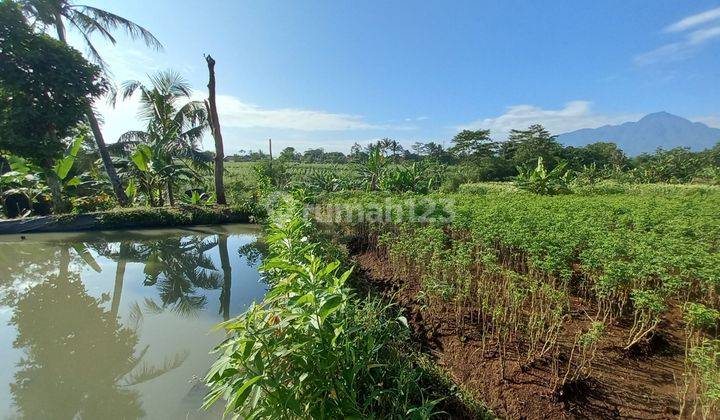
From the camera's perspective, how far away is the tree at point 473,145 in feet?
120

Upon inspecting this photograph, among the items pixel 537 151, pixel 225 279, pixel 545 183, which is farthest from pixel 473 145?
pixel 225 279

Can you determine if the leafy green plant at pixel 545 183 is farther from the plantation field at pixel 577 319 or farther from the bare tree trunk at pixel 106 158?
the bare tree trunk at pixel 106 158

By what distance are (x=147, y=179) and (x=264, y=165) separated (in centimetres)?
561

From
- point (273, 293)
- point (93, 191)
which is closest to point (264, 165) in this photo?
point (93, 191)

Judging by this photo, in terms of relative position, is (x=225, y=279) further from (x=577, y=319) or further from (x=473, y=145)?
(x=473, y=145)

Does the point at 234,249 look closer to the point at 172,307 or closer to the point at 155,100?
the point at 172,307

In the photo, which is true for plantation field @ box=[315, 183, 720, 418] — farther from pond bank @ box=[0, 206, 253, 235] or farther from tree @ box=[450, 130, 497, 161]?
tree @ box=[450, 130, 497, 161]

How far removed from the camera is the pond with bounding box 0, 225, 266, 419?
3.17 m

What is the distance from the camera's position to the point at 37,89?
9.40m

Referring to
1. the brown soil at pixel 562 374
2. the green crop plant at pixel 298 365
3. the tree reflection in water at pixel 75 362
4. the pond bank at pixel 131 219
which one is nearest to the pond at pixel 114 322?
the tree reflection in water at pixel 75 362

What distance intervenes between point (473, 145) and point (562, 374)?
37.8m

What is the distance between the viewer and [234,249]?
29.2 ft

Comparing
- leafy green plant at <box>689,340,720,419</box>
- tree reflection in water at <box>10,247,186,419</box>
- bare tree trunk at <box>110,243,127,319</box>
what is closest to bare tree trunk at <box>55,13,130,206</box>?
bare tree trunk at <box>110,243,127,319</box>

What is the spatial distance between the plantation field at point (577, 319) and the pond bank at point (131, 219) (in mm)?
8280
